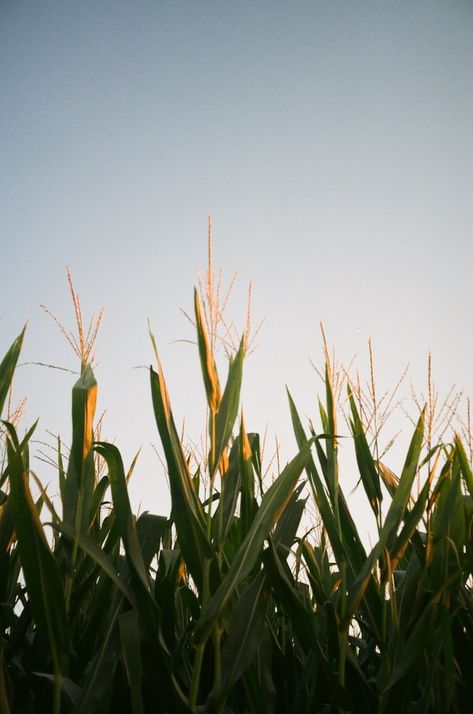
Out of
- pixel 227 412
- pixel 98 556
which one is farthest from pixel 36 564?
pixel 227 412

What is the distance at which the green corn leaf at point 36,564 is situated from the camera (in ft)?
2.64

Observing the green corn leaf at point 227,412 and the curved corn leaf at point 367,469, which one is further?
the curved corn leaf at point 367,469

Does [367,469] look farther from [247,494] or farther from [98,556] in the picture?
[98,556]

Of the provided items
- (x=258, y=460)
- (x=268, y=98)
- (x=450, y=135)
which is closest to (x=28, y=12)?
(x=268, y=98)

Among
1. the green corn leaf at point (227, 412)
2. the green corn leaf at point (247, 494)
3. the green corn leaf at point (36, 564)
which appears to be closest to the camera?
the green corn leaf at point (36, 564)

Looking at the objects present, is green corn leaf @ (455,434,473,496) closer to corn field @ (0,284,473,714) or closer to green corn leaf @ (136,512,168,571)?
corn field @ (0,284,473,714)

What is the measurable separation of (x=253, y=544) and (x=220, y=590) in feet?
0.25

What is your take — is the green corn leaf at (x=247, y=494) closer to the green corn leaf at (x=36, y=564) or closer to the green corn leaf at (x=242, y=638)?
the green corn leaf at (x=242, y=638)

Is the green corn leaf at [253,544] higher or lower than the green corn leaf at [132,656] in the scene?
higher

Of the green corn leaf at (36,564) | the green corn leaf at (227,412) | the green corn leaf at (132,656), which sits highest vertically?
the green corn leaf at (227,412)

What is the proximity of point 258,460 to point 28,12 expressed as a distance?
11.6 ft

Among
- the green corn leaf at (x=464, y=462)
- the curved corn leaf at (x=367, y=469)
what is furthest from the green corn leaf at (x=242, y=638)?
the green corn leaf at (x=464, y=462)

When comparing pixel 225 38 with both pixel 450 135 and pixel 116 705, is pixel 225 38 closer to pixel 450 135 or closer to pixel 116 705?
pixel 450 135

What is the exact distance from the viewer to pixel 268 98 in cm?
376
